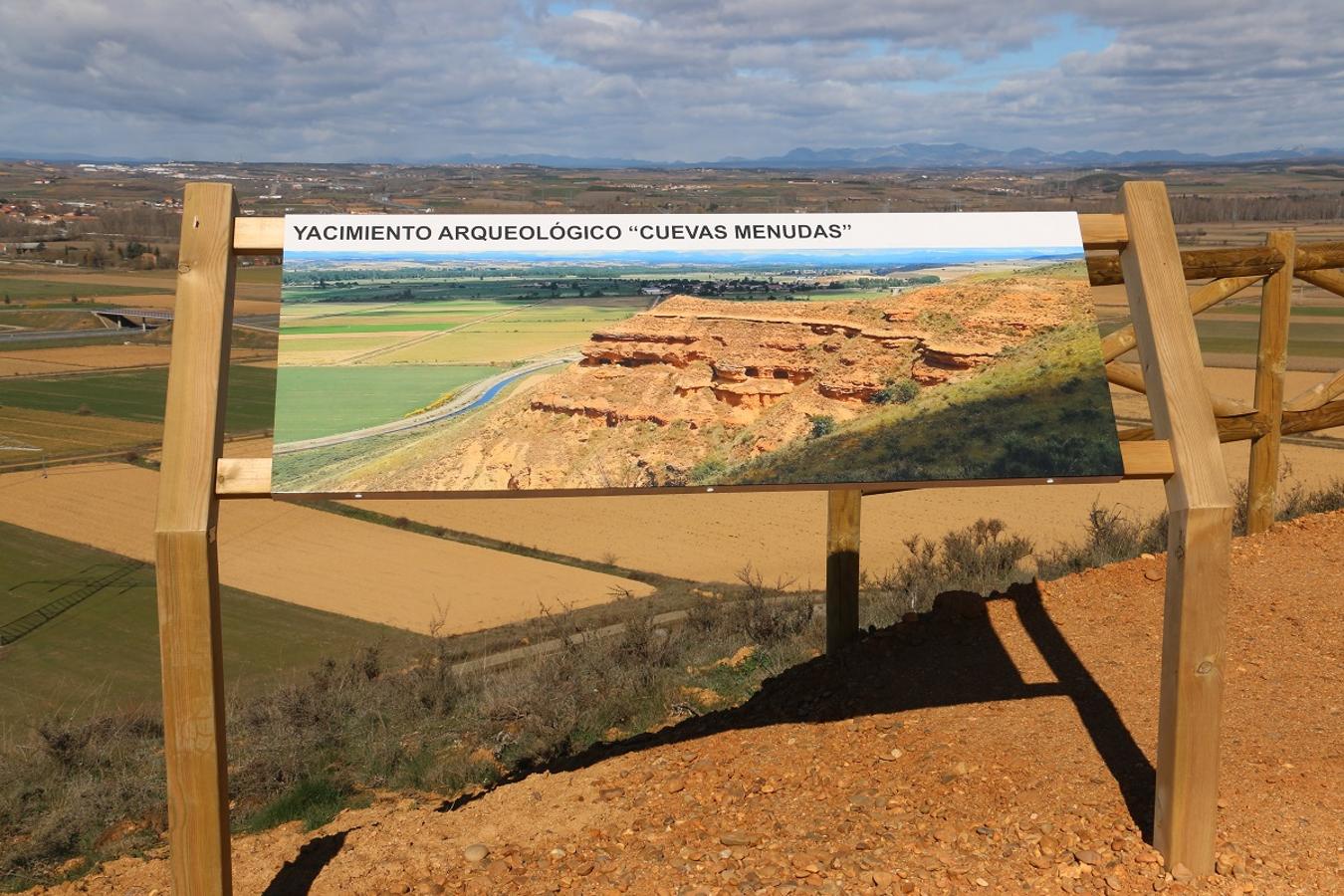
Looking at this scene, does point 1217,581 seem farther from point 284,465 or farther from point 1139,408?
point 1139,408

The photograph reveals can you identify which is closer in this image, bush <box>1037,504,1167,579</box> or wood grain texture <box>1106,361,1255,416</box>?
wood grain texture <box>1106,361,1255,416</box>

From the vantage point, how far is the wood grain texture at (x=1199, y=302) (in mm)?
6598

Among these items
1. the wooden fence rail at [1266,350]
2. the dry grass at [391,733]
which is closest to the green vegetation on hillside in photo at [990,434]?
the dry grass at [391,733]

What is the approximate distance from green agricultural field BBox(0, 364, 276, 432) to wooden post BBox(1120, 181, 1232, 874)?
38.1m

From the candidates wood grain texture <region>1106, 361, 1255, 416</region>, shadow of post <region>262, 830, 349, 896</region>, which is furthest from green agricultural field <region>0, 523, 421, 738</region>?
wood grain texture <region>1106, 361, 1255, 416</region>

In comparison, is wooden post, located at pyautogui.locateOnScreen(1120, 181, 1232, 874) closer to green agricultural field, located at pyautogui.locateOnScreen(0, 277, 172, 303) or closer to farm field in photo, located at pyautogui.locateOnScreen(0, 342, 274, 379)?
farm field in photo, located at pyautogui.locateOnScreen(0, 342, 274, 379)

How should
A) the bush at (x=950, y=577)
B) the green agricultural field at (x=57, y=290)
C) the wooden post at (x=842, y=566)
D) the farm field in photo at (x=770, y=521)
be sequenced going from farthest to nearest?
the green agricultural field at (x=57, y=290)
the farm field in photo at (x=770, y=521)
the bush at (x=950, y=577)
the wooden post at (x=842, y=566)

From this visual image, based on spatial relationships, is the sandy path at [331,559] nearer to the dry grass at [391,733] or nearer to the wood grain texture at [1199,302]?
the dry grass at [391,733]

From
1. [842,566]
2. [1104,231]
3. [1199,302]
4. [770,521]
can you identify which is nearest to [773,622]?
[842,566]

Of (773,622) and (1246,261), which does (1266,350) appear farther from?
(773,622)

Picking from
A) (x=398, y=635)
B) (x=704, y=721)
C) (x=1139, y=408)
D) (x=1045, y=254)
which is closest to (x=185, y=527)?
(x=1045, y=254)

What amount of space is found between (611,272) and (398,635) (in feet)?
59.1

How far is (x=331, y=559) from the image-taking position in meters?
27.3

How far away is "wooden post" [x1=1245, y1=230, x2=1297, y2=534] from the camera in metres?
7.16
